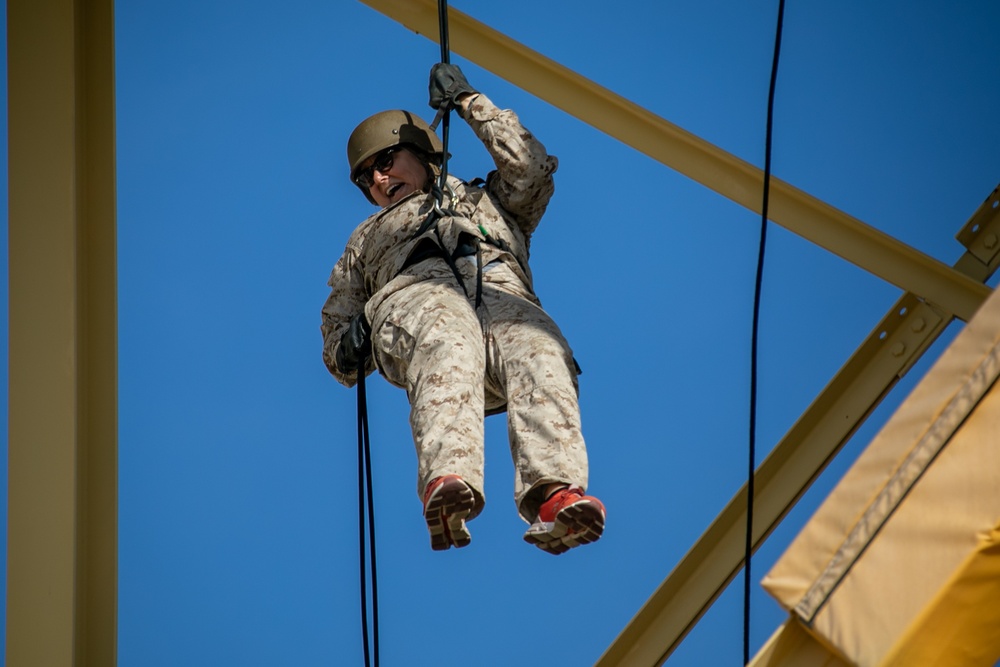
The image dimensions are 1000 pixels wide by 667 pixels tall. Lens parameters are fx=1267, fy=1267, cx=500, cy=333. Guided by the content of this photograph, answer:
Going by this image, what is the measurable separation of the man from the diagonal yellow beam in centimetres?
22

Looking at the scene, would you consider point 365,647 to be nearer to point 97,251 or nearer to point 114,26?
point 97,251

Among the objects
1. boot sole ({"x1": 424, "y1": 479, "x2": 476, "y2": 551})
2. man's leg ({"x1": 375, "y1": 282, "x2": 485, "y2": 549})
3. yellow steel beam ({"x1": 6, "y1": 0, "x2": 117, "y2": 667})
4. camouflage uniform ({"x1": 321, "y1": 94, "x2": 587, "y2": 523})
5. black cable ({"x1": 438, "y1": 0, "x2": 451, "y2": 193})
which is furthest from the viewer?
black cable ({"x1": 438, "y1": 0, "x2": 451, "y2": 193})

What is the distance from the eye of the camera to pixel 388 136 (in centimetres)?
588

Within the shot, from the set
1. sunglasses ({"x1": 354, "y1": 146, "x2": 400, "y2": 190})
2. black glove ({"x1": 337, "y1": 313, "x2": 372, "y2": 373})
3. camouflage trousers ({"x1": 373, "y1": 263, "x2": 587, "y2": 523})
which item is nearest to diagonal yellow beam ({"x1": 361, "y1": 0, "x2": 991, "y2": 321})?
sunglasses ({"x1": 354, "y1": 146, "x2": 400, "y2": 190})

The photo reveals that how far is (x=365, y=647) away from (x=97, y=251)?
234 cm

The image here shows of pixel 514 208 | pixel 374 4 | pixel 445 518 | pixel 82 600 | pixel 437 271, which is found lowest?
pixel 82 600

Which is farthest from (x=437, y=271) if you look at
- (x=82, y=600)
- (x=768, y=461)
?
(x=82, y=600)

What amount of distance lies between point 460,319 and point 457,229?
62 cm

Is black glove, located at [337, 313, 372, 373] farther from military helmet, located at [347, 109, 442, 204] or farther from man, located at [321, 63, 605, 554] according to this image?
military helmet, located at [347, 109, 442, 204]

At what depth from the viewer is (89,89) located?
13.3 feet

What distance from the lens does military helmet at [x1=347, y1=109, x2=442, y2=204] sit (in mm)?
5883

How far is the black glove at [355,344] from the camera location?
18.0 ft

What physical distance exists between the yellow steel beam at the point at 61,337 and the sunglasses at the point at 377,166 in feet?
6.63

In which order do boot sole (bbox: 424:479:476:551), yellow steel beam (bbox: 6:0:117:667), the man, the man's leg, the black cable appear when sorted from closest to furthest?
1. yellow steel beam (bbox: 6:0:117:667)
2. boot sole (bbox: 424:479:476:551)
3. the man's leg
4. the man
5. the black cable
